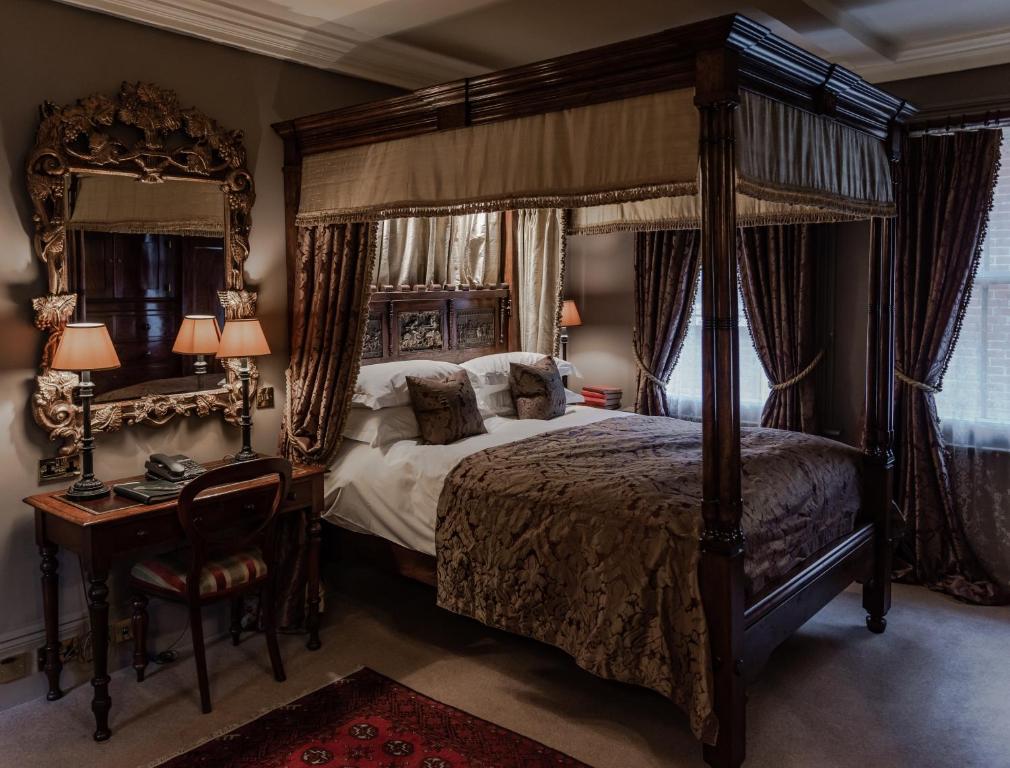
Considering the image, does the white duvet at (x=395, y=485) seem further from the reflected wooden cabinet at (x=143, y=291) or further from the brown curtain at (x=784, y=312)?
the brown curtain at (x=784, y=312)

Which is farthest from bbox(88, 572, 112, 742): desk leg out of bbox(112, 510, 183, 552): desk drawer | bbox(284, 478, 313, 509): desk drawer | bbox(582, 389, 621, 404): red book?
bbox(582, 389, 621, 404): red book

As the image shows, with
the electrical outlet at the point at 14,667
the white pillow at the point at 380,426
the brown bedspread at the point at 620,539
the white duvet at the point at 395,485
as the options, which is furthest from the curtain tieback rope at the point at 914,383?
the electrical outlet at the point at 14,667

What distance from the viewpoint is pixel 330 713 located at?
323 cm

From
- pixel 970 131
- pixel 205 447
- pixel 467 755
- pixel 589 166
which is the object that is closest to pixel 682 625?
pixel 467 755

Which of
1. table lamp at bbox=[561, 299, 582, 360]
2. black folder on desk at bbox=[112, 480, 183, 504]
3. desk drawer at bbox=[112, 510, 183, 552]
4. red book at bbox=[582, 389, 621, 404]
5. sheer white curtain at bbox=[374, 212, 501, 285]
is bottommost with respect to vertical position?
desk drawer at bbox=[112, 510, 183, 552]

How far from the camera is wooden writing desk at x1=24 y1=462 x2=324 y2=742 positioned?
9.99 feet

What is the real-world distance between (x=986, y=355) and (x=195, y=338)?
13.3ft

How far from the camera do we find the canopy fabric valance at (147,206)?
339cm

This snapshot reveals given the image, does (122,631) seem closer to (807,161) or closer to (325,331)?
(325,331)

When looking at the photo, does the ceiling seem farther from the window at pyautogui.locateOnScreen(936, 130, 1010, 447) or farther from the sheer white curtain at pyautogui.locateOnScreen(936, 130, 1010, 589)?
the sheer white curtain at pyautogui.locateOnScreen(936, 130, 1010, 589)

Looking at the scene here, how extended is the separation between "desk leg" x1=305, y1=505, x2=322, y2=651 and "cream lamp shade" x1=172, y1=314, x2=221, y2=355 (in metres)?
0.86

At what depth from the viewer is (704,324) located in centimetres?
272

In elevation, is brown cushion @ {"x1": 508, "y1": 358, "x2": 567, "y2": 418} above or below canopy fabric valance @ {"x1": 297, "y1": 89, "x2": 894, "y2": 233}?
below

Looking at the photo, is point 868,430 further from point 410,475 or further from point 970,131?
point 410,475
